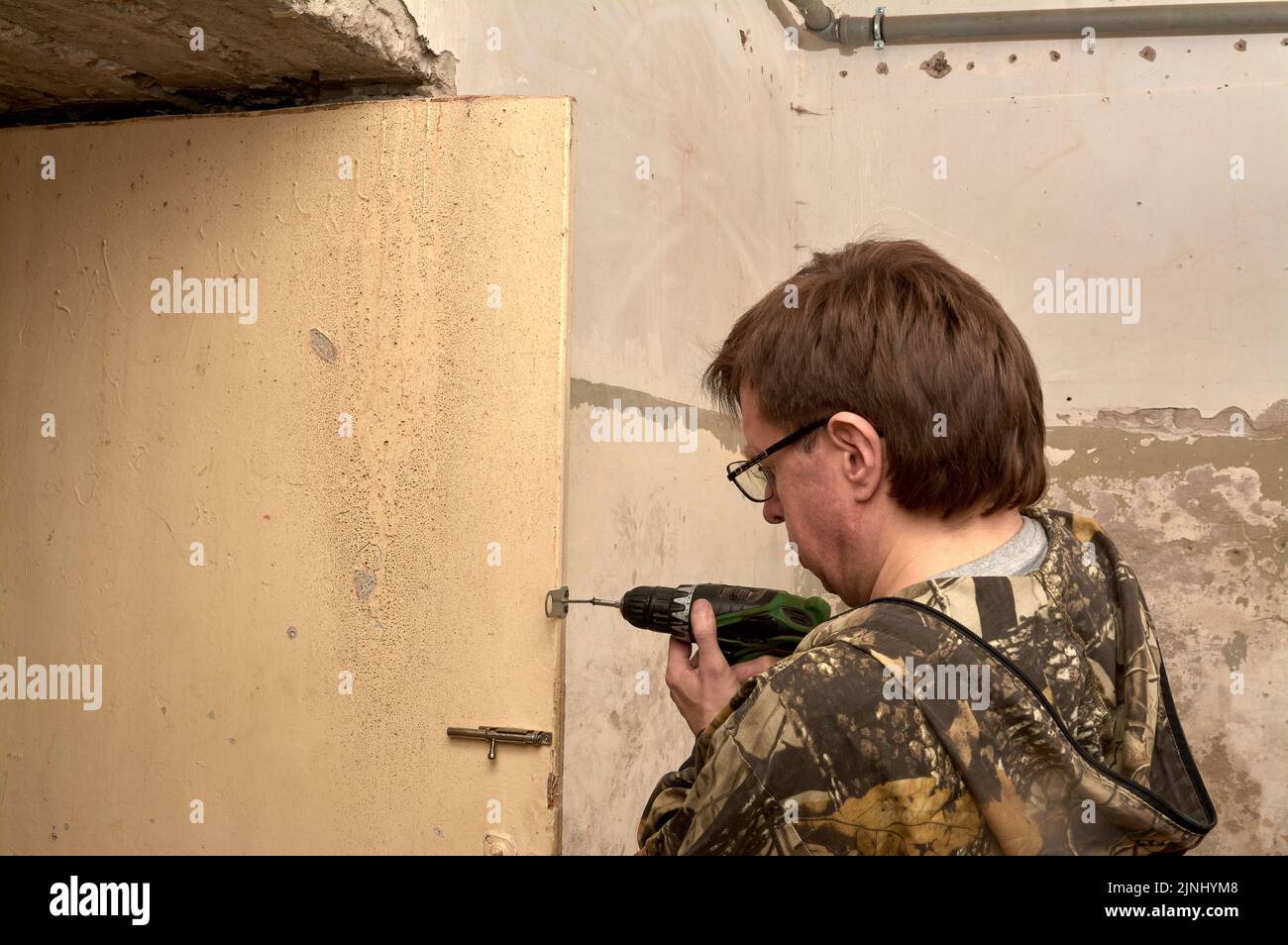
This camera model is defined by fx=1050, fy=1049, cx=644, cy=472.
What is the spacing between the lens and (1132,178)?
3629 millimetres

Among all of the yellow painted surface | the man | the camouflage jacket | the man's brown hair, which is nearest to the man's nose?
the man

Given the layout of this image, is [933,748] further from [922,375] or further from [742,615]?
[742,615]

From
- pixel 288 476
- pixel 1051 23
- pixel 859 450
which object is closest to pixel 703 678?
pixel 859 450

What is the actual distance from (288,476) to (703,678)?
88 cm

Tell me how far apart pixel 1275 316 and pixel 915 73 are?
1.49 metres

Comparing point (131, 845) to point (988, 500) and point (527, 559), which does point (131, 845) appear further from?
A: point (988, 500)

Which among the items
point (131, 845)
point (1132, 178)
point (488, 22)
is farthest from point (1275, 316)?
point (131, 845)

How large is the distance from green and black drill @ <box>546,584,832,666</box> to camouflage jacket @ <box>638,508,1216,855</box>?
342mm

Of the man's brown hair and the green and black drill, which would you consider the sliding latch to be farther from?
the man's brown hair

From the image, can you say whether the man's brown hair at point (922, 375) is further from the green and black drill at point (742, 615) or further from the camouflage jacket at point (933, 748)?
the green and black drill at point (742, 615)

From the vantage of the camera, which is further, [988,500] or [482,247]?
[482,247]
